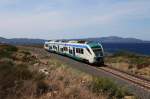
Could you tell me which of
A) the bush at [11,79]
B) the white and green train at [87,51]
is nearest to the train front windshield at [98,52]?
the white and green train at [87,51]

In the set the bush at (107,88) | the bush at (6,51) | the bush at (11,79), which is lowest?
the bush at (107,88)

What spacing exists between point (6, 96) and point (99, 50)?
2909 cm

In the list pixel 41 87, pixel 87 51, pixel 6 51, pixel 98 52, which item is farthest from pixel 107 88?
pixel 6 51

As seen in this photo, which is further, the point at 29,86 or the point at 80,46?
the point at 80,46

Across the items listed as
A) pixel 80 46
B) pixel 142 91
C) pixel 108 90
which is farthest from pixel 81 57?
pixel 108 90

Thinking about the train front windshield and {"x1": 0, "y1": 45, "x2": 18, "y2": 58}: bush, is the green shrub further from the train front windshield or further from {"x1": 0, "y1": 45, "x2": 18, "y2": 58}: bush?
the train front windshield

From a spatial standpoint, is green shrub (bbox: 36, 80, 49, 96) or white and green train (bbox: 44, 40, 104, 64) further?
white and green train (bbox: 44, 40, 104, 64)

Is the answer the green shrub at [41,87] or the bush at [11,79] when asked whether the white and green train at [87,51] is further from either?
the green shrub at [41,87]

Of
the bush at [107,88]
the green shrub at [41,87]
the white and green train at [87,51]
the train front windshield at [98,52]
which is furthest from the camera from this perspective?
the train front windshield at [98,52]

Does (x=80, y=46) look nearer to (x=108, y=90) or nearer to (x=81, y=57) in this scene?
(x=81, y=57)

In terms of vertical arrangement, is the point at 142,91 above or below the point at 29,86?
below

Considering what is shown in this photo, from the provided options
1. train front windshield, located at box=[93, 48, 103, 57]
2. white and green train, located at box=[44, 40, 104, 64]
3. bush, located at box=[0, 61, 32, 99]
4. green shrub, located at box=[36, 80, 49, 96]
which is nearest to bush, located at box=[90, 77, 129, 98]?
green shrub, located at box=[36, 80, 49, 96]

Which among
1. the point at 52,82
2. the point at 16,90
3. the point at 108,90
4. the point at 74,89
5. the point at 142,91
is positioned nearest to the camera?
the point at 16,90

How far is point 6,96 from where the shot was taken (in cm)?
1132
